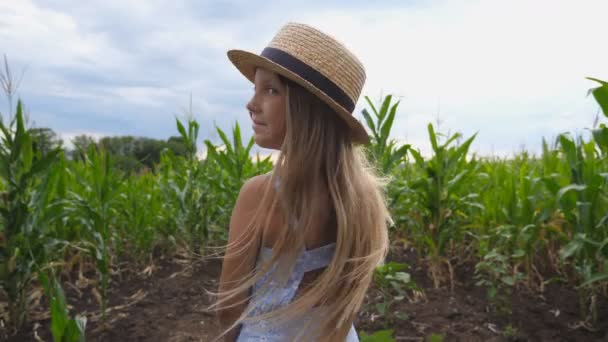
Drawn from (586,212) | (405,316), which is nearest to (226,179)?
(405,316)

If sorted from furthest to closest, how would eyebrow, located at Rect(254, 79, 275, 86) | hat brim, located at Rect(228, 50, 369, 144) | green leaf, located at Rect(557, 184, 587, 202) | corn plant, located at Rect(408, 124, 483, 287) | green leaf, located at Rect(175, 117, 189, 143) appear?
1. green leaf, located at Rect(175, 117, 189, 143)
2. corn plant, located at Rect(408, 124, 483, 287)
3. green leaf, located at Rect(557, 184, 587, 202)
4. eyebrow, located at Rect(254, 79, 275, 86)
5. hat brim, located at Rect(228, 50, 369, 144)

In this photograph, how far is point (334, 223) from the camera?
1822mm

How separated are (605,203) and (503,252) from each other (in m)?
0.99

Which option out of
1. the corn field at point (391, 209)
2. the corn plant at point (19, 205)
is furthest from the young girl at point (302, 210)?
the corn plant at point (19, 205)

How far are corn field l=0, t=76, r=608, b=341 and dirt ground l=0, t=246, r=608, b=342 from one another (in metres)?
0.10

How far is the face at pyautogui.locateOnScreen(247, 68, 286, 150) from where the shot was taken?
172cm

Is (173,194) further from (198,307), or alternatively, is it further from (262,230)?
(262,230)

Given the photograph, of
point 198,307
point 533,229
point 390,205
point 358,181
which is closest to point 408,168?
point 390,205

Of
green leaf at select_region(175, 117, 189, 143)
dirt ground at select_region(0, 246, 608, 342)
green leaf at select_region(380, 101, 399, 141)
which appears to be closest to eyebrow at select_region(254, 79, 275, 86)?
dirt ground at select_region(0, 246, 608, 342)

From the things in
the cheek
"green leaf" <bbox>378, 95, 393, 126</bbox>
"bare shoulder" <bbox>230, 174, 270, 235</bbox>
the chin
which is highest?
"green leaf" <bbox>378, 95, 393, 126</bbox>

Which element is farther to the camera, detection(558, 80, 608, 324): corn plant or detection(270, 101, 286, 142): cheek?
detection(558, 80, 608, 324): corn plant

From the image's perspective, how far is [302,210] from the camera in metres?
1.69

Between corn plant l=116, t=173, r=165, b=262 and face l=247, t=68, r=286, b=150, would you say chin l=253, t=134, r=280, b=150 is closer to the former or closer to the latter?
face l=247, t=68, r=286, b=150

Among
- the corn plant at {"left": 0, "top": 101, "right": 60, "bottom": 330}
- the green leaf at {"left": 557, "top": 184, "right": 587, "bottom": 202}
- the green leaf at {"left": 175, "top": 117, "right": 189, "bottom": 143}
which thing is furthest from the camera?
the green leaf at {"left": 175, "top": 117, "right": 189, "bottom": 143}
